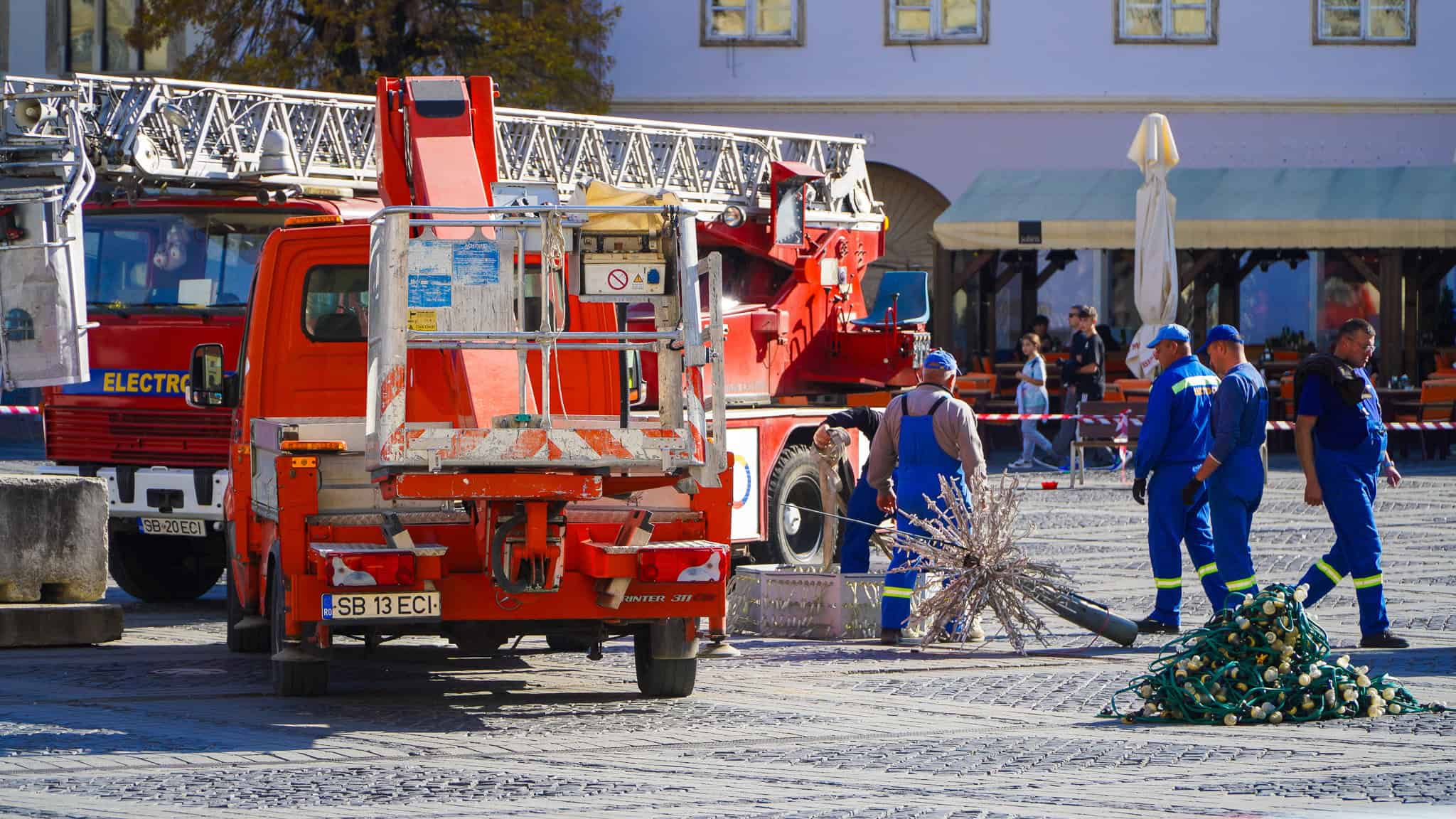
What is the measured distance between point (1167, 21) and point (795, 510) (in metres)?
21.0

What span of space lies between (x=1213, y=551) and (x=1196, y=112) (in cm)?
2301

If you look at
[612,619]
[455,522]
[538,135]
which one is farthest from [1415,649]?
[538,135]

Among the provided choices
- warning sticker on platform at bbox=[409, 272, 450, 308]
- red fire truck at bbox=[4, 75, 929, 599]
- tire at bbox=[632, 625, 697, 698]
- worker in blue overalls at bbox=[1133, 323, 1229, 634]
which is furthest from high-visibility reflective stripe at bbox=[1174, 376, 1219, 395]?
warning sticker on platform at bbox=[409, 272, 450, 308]

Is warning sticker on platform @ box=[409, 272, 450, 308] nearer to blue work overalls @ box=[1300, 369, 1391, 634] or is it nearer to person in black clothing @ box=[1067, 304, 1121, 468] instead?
blue work overalls @ box=[1300, 369, 1391, 634]

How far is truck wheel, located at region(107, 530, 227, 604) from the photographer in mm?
14984

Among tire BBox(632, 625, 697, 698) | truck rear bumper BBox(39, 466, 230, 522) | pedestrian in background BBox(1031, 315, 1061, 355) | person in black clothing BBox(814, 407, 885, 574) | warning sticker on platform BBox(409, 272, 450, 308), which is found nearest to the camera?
warning sticker on platform BBox(409, 272, 450, 308)

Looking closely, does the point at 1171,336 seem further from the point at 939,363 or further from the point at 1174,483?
the point at 939,363

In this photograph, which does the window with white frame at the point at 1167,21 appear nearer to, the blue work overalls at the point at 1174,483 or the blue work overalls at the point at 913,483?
the blue work overalls at the point at 1174,483

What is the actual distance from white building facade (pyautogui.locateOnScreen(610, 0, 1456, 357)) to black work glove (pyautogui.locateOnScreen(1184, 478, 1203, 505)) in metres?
22.0

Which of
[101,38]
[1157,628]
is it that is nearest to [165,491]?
[1157,628]

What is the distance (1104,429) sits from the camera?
24.1 metres

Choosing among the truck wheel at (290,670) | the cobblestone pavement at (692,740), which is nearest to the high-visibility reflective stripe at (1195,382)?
the cobblestone pavement at (692,740)

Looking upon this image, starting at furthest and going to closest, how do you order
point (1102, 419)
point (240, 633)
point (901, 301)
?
point (1102, 419)
point (901, 301)
point (240, 633)

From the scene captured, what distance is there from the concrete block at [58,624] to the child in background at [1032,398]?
1469cm
